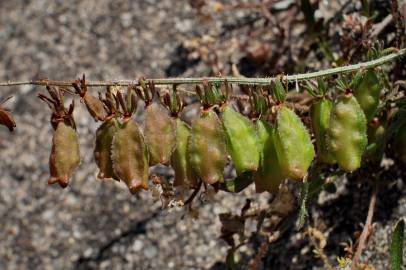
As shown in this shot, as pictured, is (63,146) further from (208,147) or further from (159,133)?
(208,147)

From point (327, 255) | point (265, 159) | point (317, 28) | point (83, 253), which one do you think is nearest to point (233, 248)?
point (327, 255)

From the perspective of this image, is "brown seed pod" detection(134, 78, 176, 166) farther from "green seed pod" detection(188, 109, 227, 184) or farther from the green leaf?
the green leaf

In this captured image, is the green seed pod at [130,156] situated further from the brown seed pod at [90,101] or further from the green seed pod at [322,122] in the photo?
the green seed pod at [322,122]

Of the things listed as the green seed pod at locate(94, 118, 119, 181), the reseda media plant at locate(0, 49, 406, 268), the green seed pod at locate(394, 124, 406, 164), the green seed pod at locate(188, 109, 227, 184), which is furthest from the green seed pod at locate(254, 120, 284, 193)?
the green seed pod at locate(394, 124, 406, 164)

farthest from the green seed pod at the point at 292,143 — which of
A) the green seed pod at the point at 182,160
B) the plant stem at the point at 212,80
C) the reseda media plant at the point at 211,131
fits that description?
the green seed pod at the point at 182,160

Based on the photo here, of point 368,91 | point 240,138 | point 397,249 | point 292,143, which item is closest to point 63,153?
point 240,138

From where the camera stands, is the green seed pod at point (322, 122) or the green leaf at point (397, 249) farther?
the green leaf at point (397, 249)
